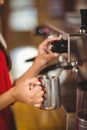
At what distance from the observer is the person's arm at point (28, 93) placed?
82cm

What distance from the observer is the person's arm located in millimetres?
824

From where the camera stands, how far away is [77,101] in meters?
0.91

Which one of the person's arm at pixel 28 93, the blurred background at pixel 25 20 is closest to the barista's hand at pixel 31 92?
the person's arm at pixel 28 93

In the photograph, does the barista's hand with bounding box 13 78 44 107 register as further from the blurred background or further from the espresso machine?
the blurred background

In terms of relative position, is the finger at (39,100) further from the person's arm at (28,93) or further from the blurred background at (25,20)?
the blurred background at (25,20)

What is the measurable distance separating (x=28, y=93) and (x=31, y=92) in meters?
0.01

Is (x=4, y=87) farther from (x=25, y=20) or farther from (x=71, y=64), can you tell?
(x=25, y=20)

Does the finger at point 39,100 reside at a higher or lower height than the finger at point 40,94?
lower

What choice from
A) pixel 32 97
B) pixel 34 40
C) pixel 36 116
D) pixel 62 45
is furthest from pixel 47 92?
pixel 34 40

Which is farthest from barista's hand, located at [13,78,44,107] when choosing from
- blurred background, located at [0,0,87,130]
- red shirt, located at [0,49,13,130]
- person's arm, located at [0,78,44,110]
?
blurred background, located at [0,0,87,130]

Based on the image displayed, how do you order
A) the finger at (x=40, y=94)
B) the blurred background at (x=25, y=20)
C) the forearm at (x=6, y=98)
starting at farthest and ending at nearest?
the blurred background at (x=25, y=20) < the forearm at (x=6, y=98) < the finger at (x=40, y=94)

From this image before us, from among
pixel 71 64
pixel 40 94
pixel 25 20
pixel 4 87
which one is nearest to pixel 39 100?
pixel 40 94

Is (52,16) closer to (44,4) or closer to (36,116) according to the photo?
(44,4)

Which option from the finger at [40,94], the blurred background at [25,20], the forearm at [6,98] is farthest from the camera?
the blurred background at [25,20]
